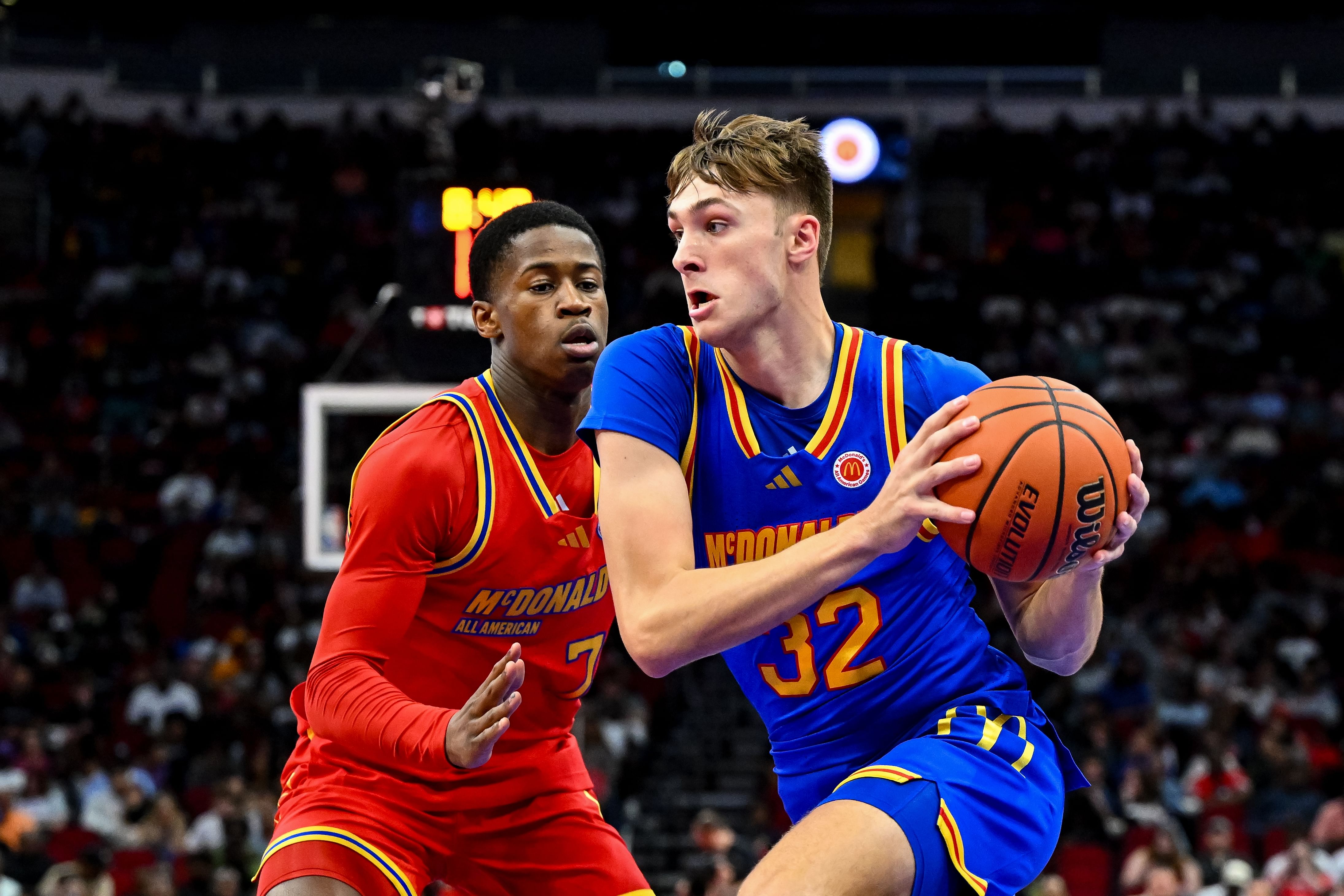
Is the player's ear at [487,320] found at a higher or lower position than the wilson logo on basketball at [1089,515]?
higher

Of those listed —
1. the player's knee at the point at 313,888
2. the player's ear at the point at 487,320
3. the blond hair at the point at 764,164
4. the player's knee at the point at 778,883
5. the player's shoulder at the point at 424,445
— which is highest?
the blond hair at the point at 764,164

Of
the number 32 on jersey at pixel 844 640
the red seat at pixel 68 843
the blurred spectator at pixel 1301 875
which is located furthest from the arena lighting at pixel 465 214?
the blurred spectator at pixel 1301 875

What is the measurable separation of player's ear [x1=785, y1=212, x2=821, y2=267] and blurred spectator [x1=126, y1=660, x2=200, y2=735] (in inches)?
413

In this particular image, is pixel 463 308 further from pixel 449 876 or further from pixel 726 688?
pixel 726 688

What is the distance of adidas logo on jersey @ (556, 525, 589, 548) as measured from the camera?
147 inches

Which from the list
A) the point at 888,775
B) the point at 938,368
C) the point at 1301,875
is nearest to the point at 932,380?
the point at 938,368

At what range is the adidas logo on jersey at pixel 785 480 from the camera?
122 inches

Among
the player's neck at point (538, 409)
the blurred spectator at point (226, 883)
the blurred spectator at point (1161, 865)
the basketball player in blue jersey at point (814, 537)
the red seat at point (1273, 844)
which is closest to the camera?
the basketball player in blue jersey at point (814, 537)

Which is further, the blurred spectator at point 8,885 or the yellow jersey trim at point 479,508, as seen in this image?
the blurred spectator at point 8,885

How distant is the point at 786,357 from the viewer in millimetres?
3184

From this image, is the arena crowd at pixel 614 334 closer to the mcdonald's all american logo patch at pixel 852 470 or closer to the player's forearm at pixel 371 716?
the player's forearm at pixel 371 716

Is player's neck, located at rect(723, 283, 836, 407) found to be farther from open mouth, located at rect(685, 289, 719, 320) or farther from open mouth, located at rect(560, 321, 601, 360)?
open mouth, located at rect(560, 321, 601, 360)

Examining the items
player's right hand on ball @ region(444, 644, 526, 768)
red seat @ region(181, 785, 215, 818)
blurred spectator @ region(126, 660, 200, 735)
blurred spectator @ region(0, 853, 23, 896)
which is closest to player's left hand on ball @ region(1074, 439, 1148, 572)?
player's right hand on ball @ region(444, 644, 526, 768)

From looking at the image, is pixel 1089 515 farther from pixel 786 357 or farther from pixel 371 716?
pixel 371 716
